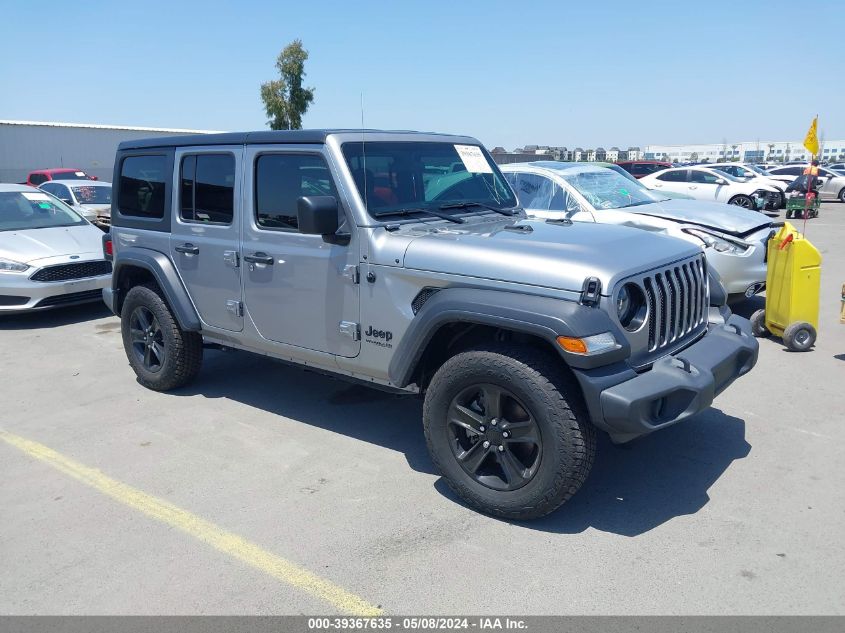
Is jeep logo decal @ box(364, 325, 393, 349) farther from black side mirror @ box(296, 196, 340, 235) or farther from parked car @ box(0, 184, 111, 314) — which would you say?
parked car @ box(0, 184, 111, 314)

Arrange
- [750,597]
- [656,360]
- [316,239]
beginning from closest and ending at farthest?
[750,597]
[656,360]
[316,239]

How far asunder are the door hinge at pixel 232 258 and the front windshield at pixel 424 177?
3.78 feet

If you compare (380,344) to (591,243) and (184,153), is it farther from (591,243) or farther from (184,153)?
(184,153)

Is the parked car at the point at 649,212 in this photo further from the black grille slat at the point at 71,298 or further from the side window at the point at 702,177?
the side window at the point at 702,177

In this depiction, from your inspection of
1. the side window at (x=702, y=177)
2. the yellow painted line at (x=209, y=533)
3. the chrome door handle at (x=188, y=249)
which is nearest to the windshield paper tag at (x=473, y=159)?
the chrome door handle at (x=188, y=249)

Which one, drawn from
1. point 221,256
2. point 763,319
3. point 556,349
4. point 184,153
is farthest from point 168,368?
point 763,319

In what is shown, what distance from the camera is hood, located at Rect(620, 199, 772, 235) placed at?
7.71 meters

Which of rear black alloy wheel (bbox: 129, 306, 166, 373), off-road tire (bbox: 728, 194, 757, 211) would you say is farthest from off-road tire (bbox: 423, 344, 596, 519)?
off-road tire (bbox: 728, 194, 757, 211)

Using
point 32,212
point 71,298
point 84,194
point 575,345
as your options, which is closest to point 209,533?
point 575,345

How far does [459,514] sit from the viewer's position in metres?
3.77

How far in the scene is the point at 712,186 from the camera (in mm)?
19859

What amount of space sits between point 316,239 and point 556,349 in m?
1.74

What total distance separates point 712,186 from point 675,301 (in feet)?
58.4

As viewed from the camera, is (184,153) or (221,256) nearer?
(221,256)
